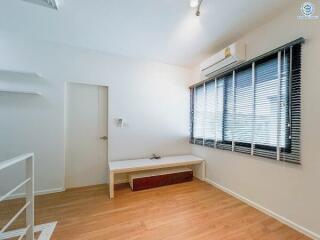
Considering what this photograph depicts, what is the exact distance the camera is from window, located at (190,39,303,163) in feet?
6.25

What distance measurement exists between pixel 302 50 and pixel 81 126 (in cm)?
351

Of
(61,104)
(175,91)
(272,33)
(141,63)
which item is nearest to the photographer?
(272,33)

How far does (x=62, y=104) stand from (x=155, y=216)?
7.90 feet

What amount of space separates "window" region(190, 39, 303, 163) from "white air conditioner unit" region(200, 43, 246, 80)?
4.6 inches

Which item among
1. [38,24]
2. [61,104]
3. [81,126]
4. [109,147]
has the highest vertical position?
[38,24]

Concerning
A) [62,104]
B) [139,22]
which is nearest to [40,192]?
[62,104]

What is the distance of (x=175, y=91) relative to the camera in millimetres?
3775

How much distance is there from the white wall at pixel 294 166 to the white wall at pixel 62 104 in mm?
1658

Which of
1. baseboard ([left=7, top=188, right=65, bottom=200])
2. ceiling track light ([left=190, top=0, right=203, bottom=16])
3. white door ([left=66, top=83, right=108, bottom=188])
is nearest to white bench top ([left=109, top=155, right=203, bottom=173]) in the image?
white door ([left=66, top=83, right=108, bottom=188])

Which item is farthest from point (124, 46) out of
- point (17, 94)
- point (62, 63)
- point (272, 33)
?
point (272, 33)

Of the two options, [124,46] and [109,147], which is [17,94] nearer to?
[109,147]

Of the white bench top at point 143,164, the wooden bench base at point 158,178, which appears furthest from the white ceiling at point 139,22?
the wooden bench base at point 158,178

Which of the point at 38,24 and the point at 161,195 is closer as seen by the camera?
the point at 38,24

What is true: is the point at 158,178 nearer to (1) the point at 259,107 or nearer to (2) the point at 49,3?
(1) the point at 259,107
